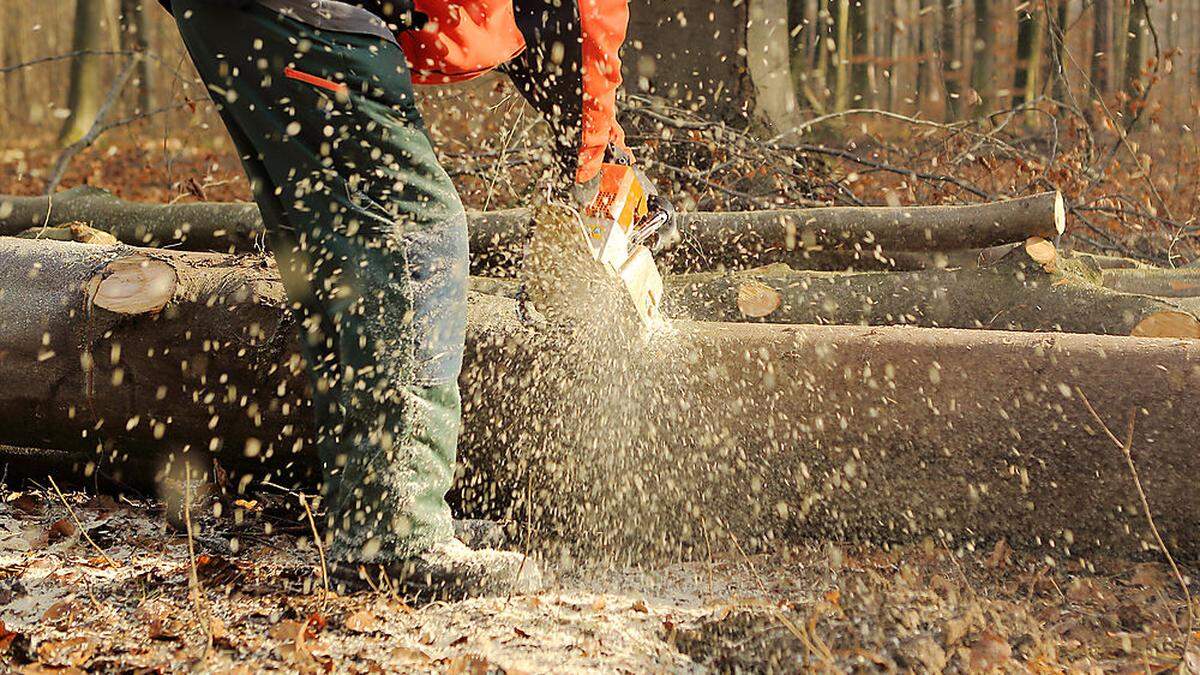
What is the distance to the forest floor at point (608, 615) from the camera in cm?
193

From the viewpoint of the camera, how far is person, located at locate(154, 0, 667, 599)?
2021mm

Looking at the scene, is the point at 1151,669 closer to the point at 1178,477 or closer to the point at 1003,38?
the point at 1178,477

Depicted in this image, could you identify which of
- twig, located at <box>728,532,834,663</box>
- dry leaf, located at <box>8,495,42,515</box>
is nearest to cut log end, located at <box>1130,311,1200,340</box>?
twig, located at <box>728,532,834,663</box>

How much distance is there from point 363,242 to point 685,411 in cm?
92

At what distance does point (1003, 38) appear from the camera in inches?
745

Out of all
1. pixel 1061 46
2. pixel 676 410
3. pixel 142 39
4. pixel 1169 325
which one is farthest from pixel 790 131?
pixel 142 39

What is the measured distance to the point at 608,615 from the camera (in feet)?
7.27

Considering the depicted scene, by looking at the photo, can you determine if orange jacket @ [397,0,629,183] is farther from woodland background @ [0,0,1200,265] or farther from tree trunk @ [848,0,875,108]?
tree trunk @ [848,0,875,108]

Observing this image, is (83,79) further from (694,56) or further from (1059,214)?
(1059,214)

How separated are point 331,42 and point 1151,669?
193 centimetres

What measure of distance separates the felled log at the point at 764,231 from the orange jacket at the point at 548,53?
1036 millimetres

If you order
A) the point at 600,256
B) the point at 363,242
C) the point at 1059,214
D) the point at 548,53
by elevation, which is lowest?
the point at 1059,214

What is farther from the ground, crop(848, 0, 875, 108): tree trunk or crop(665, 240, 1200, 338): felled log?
crop(848, 0, 875, 108): tree trunk

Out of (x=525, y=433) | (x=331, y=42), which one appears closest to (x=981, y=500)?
(x=525, y=433)
